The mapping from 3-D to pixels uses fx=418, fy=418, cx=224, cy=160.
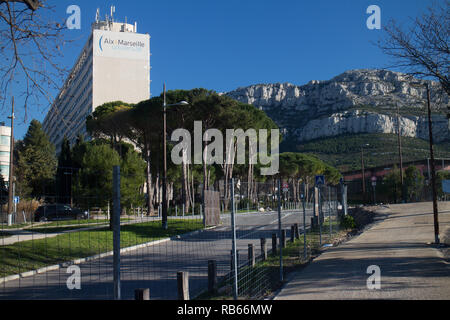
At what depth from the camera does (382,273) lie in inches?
323

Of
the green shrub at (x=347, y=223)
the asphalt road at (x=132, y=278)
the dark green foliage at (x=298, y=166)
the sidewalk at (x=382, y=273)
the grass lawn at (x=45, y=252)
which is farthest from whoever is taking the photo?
the dark green foliage at (x=298, y=166)

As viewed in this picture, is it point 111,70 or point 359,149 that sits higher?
point 111,70

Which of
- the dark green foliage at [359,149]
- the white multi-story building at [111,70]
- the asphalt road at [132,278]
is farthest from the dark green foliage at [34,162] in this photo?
the dark green foliage at [359,149]

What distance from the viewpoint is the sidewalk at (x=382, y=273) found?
662 cm

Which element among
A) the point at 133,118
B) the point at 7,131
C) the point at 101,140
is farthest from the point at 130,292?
the point at 7,131

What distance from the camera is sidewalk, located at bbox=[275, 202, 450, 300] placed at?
6621mm

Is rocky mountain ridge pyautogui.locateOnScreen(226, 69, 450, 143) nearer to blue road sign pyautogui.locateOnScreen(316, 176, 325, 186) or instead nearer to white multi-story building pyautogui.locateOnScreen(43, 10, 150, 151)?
white multi-story building pyautogui.locateOnScreen(43, 10, 150, 151)

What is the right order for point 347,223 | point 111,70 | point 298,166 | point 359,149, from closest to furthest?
point 347,223, point 298,166, point 111,70, point 359,149

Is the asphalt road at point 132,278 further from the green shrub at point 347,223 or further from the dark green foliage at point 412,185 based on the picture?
the dark green foliage at point 412,185

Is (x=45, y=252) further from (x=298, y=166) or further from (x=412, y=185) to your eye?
(x=298, y=166)

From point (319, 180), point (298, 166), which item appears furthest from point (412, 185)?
point (319, 180)

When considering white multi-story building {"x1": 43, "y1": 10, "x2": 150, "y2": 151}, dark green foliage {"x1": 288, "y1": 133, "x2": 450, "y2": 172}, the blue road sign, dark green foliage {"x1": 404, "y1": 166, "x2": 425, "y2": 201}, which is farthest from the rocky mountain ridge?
the blue road sign
